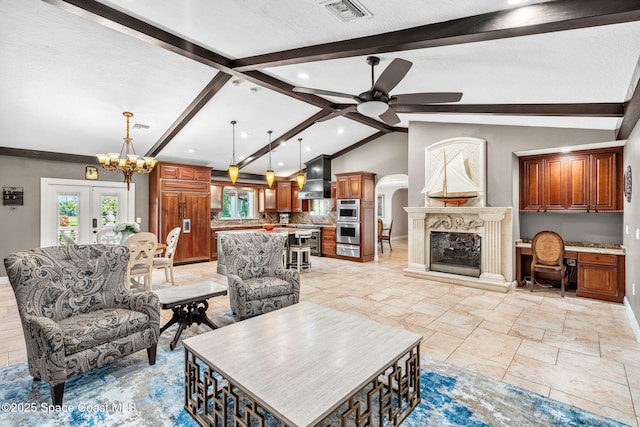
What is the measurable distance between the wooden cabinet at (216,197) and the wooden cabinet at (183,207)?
807 mm

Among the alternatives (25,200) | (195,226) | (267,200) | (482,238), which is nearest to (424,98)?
(482,238)

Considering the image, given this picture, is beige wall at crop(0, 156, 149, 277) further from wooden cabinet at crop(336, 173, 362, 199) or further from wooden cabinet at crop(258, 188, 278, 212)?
wooden cabinet at crop(336, 173, 362, 199)

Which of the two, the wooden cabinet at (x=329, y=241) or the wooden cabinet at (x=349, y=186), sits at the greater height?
the wooden cabinet at (x=349, y=186)

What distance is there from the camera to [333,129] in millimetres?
7332

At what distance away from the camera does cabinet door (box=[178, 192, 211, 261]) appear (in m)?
7.60

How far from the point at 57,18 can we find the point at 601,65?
4.88 metres

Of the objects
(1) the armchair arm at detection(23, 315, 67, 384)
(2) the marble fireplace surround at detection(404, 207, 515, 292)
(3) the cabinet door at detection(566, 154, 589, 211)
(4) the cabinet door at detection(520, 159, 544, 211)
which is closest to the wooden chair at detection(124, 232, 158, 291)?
(1) the armchair arm at detection(23, 315, 67, 384)

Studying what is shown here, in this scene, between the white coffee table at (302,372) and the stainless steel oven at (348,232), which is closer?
the white coffee table at (302,372)

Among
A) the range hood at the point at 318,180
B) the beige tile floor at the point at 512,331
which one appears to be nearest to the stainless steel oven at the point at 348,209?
the range hood at the point at 318,180

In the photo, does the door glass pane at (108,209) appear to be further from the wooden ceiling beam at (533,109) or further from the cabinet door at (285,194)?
the wooden ceiling beam at (533,109)

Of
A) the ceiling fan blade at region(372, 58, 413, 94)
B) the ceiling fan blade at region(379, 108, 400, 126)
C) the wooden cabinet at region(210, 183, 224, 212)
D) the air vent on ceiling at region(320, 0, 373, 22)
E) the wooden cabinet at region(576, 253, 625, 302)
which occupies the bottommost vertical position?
the wooden cabinet at region(576, 253, 625, 302)

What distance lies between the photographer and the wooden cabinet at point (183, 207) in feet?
Result: 23.6

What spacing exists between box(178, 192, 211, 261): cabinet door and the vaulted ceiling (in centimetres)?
208

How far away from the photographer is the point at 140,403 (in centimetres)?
220
